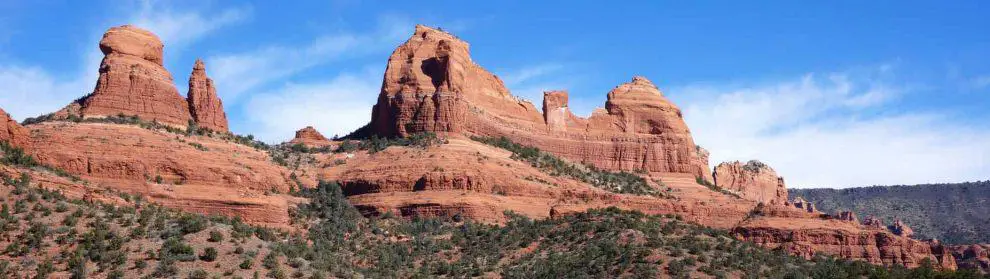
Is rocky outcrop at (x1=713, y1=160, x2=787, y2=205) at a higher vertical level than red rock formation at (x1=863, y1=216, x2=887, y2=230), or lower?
higher

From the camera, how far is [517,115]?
103 meters

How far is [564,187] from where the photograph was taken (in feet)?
292

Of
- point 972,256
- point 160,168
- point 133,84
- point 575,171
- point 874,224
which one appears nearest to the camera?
point 160,168

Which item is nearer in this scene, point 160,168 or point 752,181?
point 160,168

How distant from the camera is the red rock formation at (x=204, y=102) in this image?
85.9 m

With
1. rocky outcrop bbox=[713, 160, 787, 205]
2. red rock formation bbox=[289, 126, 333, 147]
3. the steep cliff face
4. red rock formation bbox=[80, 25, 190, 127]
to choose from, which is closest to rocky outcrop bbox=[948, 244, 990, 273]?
the steep cliff face

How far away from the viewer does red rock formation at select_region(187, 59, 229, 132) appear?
85.9 metres

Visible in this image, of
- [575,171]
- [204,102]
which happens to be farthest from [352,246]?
[575,171]

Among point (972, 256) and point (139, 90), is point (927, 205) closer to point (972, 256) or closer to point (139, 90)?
point (972, 256)

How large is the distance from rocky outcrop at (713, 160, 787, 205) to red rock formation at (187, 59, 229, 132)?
5273 cm

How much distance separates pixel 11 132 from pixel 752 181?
77.9 metres

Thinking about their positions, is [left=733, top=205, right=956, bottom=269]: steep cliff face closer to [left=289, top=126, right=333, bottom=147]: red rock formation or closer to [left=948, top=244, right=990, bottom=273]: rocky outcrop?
[left=948, top=244, right=990, bottom=273]: rocky outcrop

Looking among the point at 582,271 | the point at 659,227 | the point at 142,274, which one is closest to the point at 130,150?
the point at 142,274

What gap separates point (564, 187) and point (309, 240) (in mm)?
22454
